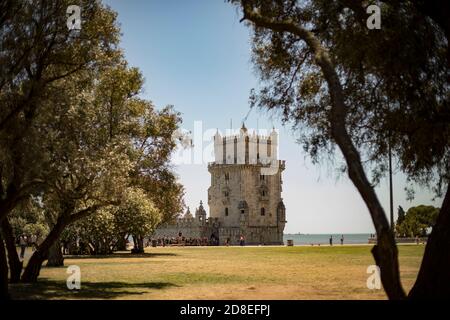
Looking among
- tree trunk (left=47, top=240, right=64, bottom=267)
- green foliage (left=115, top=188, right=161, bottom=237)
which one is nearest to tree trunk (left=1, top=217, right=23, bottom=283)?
tree trunk (left=47, top=240, right=64, bottom=267)

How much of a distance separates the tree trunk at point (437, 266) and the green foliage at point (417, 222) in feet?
256

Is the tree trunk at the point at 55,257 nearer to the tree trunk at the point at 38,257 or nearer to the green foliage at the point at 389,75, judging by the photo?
the tree trunk at the point at 38,257

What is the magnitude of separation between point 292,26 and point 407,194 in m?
5.40

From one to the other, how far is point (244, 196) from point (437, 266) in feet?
287

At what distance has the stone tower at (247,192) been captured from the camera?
97125 mm

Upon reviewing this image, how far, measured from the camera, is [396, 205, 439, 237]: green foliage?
8784 centimetres

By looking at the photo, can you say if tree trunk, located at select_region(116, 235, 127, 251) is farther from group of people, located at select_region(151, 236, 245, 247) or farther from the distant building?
the distant building

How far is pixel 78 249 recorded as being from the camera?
49594mm

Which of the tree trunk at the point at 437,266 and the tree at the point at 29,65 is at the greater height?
the tree at the point at 29,65

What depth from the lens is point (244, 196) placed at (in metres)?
98.0

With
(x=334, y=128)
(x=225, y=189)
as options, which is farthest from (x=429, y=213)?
(x=334, y=128)

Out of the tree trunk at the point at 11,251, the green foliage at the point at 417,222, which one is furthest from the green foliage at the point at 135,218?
the green foliage at the point at 417,222

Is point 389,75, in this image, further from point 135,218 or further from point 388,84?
point 135,218

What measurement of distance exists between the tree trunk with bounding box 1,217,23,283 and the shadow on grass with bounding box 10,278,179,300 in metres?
0.91
